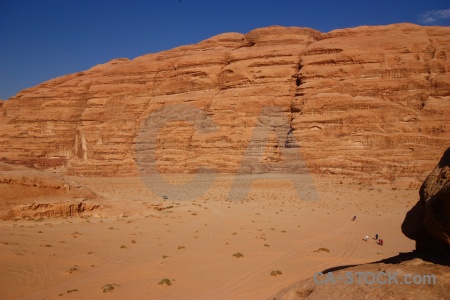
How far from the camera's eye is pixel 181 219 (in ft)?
68.1

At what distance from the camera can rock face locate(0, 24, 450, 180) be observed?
1449 inches

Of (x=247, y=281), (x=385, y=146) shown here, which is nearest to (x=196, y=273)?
(x=247, y=281)

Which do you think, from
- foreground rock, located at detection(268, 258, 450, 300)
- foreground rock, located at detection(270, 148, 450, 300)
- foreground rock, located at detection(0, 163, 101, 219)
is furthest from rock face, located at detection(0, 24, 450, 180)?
foreground rock, located at detection(268, 258, 450, 300)

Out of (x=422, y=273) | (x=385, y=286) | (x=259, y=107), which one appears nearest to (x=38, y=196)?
(x=385, y=286)

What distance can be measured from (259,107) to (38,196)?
30.9 metres

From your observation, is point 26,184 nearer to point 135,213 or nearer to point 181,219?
point 135,213

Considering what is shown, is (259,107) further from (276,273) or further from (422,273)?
(422,273)

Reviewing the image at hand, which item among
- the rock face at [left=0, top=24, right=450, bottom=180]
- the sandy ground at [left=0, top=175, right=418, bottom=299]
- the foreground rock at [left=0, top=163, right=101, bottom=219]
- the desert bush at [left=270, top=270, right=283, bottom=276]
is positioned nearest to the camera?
the sandy ground at [left=0, top=175, right=418, bottom=299]

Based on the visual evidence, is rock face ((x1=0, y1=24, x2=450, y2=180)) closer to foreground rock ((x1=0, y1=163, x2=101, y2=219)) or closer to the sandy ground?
the sandy ground

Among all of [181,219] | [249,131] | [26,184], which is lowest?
[181,219]

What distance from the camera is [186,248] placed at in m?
14.2

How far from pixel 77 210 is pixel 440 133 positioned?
106ft

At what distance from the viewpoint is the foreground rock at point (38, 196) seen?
17641 mm

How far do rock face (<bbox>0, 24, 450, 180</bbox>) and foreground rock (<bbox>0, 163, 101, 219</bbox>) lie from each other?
2386cm
